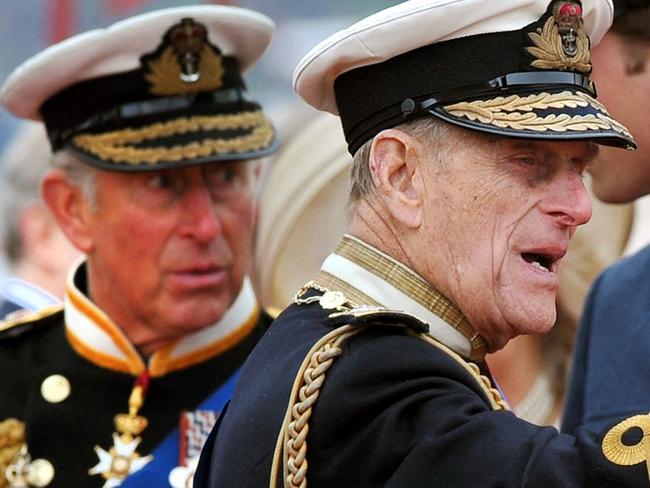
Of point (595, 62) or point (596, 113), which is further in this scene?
point (595, 62)

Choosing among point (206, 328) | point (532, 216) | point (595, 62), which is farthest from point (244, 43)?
point (532, 216)

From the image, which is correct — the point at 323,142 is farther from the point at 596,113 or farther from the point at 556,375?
the point at 596,113

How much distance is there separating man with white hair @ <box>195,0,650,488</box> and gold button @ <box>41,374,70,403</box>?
1.38 m

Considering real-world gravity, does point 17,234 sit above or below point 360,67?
below

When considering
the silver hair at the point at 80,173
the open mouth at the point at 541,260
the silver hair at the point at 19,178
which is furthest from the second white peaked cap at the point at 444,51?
the silver hair at the point at 19,178

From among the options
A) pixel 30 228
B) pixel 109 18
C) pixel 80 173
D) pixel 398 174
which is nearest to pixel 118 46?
pixel 80 173

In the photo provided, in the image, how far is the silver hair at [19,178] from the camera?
20.4 ft

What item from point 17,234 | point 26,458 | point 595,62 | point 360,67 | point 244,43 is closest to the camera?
point 360,67

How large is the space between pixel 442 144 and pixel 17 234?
4.07m

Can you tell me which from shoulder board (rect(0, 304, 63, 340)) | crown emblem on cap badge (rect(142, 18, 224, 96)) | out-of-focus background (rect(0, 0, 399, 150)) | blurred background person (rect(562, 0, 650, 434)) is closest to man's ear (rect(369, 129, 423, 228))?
blurred background person (rect(562, 0, 650, 434))

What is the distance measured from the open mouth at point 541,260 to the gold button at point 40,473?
5.58 ft

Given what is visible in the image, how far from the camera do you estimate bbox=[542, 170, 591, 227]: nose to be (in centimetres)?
277

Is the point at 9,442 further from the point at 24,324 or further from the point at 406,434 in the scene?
the point at 406,434

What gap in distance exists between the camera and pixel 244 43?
4.43 metres
